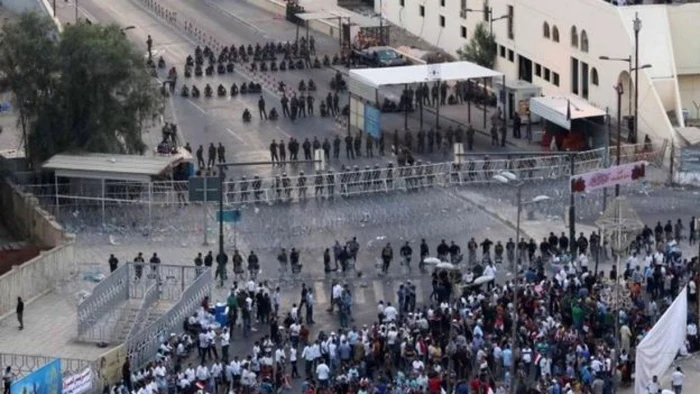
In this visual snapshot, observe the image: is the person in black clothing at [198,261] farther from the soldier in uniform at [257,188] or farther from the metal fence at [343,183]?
the soldier in uniform at [257,188]

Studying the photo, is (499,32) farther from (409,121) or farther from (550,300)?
(550,300)

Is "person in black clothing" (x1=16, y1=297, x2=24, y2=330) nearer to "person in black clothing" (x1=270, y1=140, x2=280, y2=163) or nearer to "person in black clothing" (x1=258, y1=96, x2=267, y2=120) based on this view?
"person in black clothing" (x1=270, y1=140, x2=280, y2=163)

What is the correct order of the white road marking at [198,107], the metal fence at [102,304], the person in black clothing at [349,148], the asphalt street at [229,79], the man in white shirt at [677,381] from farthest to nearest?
the white road marking at [198,107], the asphalt street at [229,79], the person in black clothing at [349,148], the metal fence at [102,304], the man in white shirt at [677,381]

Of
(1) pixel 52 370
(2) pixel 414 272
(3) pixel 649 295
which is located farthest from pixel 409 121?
(1) pixel 52 370

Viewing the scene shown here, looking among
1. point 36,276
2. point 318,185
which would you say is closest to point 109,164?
point 318,185

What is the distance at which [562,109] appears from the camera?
88625mm

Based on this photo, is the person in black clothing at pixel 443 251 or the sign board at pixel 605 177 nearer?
the sign board at pixel 605 177

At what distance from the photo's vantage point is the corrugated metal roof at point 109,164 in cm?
7831

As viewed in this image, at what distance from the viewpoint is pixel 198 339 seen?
63344 mm

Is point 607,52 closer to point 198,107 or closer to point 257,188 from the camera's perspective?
point 257,188

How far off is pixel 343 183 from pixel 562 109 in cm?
1173

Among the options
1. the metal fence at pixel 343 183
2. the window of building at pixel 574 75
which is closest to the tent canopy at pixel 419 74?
the window of building at pixel 574 75

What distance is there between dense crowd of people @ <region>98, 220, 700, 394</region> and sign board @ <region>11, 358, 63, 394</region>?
5.07 ft

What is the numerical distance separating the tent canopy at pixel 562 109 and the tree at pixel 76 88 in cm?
1516
